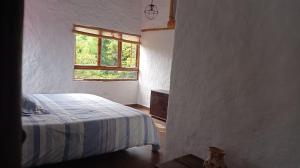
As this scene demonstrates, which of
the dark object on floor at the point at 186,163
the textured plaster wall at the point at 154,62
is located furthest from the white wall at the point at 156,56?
the dark object on floor at the point at 186,163

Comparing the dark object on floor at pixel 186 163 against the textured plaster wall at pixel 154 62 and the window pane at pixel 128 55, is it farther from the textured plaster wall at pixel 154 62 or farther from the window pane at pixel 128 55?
the window pane at pixel 128 55

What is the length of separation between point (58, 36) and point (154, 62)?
2.23 metres

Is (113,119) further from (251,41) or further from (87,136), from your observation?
(251,41)

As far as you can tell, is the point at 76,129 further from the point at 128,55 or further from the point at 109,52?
the point at 128,55

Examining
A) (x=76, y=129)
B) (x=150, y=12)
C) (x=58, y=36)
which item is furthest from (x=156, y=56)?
(x=76, y=129)

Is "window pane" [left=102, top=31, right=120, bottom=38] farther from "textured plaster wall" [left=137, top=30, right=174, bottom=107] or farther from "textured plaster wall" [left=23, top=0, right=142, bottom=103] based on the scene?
"textured plaster wall" [left=137, top=30, right=174, bottom=107]

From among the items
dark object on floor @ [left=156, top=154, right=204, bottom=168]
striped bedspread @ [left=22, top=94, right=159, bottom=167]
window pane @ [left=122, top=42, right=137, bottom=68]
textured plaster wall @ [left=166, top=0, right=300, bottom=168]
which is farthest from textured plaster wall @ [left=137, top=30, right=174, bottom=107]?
dark object on floor @ [left=156, top=154, right=204, bottom=168]

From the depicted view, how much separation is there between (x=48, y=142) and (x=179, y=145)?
130 centimetres

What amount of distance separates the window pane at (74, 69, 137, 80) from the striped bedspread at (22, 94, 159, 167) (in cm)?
217

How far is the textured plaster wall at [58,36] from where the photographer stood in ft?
15.6

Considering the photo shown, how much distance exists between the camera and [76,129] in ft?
8.28

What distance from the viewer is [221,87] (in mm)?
1512

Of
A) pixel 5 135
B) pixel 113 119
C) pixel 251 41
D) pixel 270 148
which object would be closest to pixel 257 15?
pixel 251 41

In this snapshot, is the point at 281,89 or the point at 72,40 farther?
the point at 72,40
